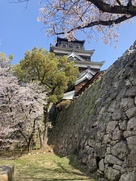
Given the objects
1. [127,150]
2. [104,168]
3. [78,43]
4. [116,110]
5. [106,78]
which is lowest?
[104,168]

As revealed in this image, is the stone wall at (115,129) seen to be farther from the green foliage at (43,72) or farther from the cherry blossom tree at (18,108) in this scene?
the green foliage at (43,72)

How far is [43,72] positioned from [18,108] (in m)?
3.22

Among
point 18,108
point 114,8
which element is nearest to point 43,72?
point 18,108

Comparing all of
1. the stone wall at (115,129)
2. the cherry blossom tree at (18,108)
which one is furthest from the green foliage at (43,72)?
the stone wall at (115,129)

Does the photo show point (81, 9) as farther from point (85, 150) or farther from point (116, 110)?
point (85, 150)

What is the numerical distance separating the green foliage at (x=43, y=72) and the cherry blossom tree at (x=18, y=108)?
46.8 inches

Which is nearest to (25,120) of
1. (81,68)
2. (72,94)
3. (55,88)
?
(55,88)

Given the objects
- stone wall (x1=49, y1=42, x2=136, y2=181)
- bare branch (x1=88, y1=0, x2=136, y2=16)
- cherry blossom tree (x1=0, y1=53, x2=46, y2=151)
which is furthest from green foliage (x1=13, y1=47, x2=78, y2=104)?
bare branch (x1=88, y1=0, x2=136, y2=16)

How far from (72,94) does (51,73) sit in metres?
3.22

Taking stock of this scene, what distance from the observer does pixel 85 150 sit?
752 centimetres

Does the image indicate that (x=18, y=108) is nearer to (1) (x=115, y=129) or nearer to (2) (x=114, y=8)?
(1) (x=115, y=129)

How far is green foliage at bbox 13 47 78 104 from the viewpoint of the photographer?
13.9 m

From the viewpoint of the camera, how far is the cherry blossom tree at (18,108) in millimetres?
11586

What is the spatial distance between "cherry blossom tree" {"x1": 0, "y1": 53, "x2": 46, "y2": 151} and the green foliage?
3.90 ft
